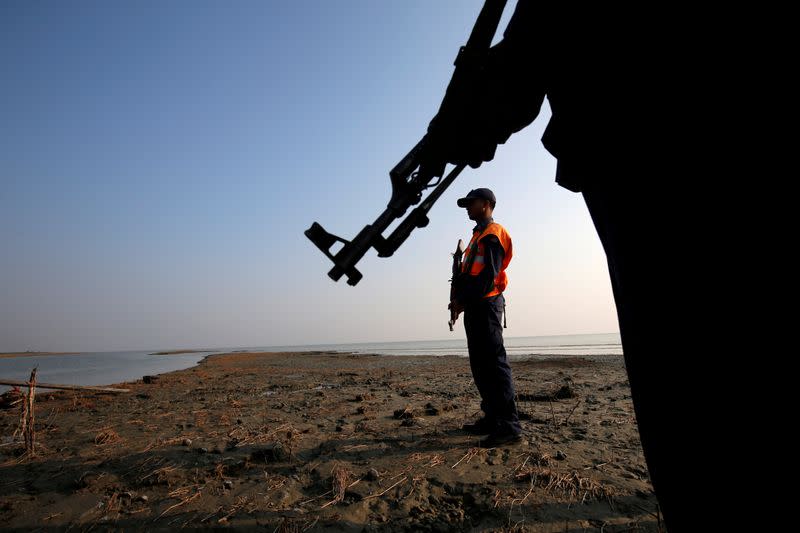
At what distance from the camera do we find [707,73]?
2.28 feet

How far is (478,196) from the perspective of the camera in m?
3.81

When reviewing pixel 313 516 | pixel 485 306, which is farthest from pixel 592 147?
pixel 485 306

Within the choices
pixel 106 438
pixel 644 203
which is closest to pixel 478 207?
pixel 644 203

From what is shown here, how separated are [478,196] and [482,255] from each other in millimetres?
664

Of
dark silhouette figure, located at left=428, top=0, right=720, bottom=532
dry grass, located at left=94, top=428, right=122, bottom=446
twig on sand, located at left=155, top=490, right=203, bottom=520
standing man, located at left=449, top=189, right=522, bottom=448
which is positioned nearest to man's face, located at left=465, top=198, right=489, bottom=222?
standing man, located at left=449, top=189, right=522, bottom=448

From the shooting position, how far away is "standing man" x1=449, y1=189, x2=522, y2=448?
3293 mm

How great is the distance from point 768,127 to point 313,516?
2.49m

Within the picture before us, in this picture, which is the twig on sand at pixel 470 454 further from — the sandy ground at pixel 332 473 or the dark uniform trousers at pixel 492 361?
the dark uniform trousers at pixel 492 361

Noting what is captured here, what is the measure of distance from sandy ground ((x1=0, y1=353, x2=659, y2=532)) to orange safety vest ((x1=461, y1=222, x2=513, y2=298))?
4.65 ft

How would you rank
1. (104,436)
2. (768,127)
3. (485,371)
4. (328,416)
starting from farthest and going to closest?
(328,416) → (104,436) → (485,371) → (768,127)

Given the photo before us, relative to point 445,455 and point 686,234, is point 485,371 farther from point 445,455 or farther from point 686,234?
point 686,234

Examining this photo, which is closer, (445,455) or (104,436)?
(445,455)

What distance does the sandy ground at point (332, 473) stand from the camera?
2098 millimetres

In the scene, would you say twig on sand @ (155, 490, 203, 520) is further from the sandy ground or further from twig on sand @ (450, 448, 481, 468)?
twig on sand @ (450, 448, 481, 468)
